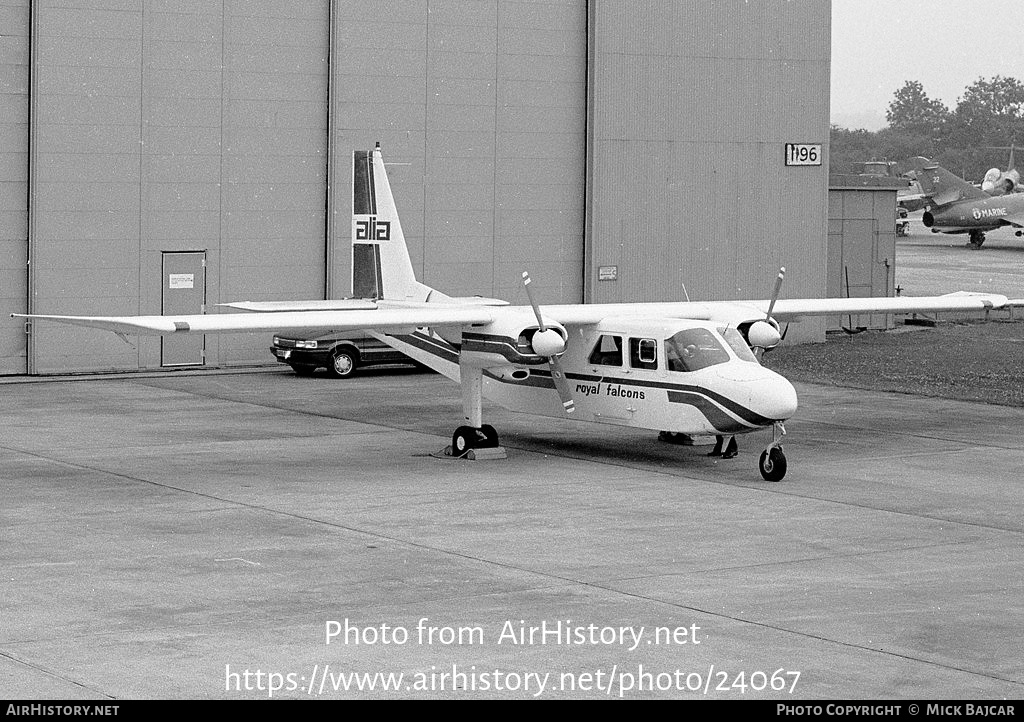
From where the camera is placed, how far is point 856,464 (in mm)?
22922

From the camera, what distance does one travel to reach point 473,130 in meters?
36.8

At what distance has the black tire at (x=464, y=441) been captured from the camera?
76.1 ft

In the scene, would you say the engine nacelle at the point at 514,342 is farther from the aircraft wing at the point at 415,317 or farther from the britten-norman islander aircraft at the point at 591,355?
the aircraft wing at the point at 415,317

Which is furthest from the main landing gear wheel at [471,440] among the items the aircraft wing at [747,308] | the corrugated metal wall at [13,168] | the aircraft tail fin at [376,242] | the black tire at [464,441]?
the corrugated metal wall at [13,168]

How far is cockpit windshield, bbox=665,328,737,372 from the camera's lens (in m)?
22.1

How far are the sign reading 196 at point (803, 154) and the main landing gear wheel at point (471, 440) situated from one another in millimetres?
19867

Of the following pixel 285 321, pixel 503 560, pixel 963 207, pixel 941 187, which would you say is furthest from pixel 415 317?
pixel 941 187

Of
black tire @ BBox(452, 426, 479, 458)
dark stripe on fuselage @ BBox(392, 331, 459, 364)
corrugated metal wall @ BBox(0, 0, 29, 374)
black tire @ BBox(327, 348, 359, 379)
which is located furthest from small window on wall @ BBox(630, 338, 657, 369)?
corrugated metal wall @ BBox(0, 0, 29, 374)

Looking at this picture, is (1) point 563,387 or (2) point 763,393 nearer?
(2) point 763,393

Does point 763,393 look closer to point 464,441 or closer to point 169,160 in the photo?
point 464,441

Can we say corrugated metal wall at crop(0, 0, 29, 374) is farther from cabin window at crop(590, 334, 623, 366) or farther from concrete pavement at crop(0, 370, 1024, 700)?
cabin window at crop(590, 334, 623, 366)

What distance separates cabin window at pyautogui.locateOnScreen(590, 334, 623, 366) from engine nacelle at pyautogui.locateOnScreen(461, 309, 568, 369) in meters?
0.60

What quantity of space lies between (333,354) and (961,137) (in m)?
154

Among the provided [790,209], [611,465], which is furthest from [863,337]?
[611,465]
